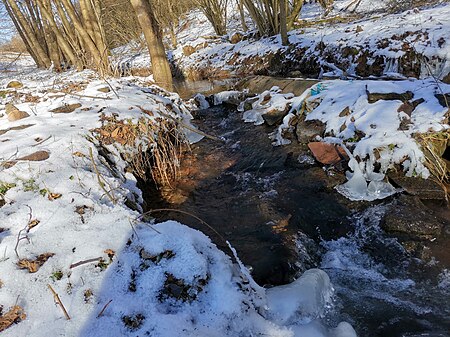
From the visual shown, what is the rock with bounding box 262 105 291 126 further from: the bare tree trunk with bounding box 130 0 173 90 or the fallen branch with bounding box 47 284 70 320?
the fallen branch with bounding box 47 284 70 320

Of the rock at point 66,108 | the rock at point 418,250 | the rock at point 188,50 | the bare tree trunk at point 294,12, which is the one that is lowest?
the rock at point 418,250

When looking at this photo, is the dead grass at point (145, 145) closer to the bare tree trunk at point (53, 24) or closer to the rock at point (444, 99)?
the rock at point (444, 99)

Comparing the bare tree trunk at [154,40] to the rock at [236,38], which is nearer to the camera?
the bare tree trunk at [154,40]

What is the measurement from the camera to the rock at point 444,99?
3886 mm

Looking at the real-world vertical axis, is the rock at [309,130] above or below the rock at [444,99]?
below

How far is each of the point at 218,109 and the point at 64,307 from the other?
22.3ft

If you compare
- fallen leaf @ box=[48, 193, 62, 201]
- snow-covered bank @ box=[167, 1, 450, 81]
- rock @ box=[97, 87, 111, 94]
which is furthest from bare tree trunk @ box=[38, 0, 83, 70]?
fallen leaf @ box=[48, 193, 62, 201]

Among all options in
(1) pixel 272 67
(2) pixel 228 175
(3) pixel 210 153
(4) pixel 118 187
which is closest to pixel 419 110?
(2) pixel 228 175

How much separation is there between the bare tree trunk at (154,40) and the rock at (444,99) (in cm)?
553

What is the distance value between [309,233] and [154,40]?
570cm

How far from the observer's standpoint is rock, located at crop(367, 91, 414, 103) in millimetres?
4425

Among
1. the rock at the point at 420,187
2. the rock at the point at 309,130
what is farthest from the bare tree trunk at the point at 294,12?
the rock at the point at 420,187

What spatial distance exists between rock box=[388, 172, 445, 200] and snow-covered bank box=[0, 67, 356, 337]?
195 centimetres

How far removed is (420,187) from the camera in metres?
3.53
